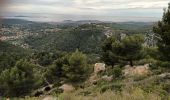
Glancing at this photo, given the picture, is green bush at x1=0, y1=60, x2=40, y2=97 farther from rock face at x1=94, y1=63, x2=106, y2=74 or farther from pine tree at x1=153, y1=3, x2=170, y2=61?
pine tree at x1=153, y1=3, x2=170, y2=61

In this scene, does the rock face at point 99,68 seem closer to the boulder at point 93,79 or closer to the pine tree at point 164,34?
the boulder at point 93,79

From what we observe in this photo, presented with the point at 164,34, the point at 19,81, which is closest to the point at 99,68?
the point at 19,81

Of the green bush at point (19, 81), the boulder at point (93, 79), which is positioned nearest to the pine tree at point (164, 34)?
the boulder at point (93, 79)

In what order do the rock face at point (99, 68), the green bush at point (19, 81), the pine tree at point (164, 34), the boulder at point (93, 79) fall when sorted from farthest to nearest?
1. the rock face at point (99, 68)
2. the green bush at point (19, 81)
3. the boulder at point (93, 79)
4. the pine tree at point (164, 34)

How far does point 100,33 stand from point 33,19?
15090 cm

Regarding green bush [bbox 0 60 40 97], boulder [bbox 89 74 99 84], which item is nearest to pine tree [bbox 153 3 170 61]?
boulder [bbox 89 74 99 84]

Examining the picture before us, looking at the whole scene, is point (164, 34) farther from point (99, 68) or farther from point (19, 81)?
point (99, 68)

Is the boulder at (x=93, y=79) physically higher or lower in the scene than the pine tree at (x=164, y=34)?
lower

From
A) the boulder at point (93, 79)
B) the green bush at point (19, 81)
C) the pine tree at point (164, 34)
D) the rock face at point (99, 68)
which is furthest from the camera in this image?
the rock face at point (99, 68)

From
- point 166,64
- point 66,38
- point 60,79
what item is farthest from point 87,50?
point 166,64

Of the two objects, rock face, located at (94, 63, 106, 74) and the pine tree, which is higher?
the pine tree

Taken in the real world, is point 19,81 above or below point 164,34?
below

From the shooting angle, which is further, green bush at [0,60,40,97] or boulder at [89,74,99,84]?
green bush at [0,60,40,97]

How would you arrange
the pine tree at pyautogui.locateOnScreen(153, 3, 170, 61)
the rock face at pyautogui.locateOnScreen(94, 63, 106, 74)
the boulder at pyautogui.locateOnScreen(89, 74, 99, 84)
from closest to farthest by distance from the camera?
the pine tree at pyautogui.locateOnScreen(153, 3, 170, 61) → the boulder at pyautogui.locateOnScreen(89, 74, 99, 84) → the rock face at pyautogui.locateOnScreen(94, 63, 106, 74)
